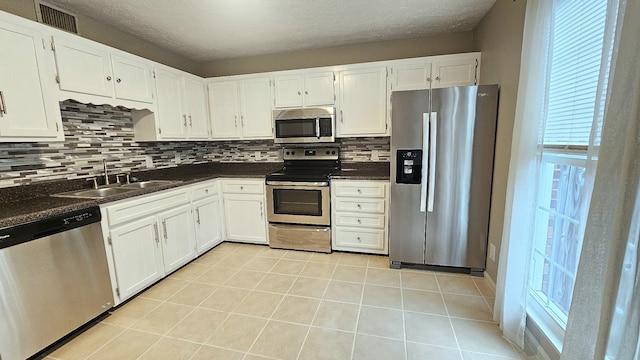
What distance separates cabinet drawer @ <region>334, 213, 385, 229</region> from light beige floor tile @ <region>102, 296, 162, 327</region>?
73.2 inches

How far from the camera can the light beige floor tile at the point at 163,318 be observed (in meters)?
1.86

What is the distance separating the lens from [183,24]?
2.56 metres

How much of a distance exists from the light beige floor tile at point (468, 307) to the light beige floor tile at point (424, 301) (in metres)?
0.06

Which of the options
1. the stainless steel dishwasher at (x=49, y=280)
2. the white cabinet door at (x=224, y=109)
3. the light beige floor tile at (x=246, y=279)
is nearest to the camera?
the stainless steel dishwasher at (x=49, y=280)

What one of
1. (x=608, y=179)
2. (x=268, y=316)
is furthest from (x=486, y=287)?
(x=268, y=316)

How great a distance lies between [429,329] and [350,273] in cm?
92

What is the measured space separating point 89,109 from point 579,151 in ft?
11.9

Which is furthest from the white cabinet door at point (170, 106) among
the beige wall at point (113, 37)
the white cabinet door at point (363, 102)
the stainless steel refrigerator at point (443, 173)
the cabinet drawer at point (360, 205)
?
the stainless steel refrigerator at point (443, 173)

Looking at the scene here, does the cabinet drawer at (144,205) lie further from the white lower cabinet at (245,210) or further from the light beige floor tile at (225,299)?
the light beige floor tile at (225,299)

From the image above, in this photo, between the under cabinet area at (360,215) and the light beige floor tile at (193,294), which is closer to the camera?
the light beige floor tile at (193,294)

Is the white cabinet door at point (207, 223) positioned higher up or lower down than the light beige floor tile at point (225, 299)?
higher up

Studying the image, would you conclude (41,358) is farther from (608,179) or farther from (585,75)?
(585,75)

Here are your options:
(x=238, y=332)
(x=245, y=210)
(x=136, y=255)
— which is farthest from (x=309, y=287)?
(x=136, y=255)

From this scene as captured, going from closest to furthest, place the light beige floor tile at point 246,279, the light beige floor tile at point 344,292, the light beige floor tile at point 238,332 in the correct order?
the light beige floor tile at point 238,332
the light beige floor tile at point 344,292
the light beige floor tile at point 246,279
